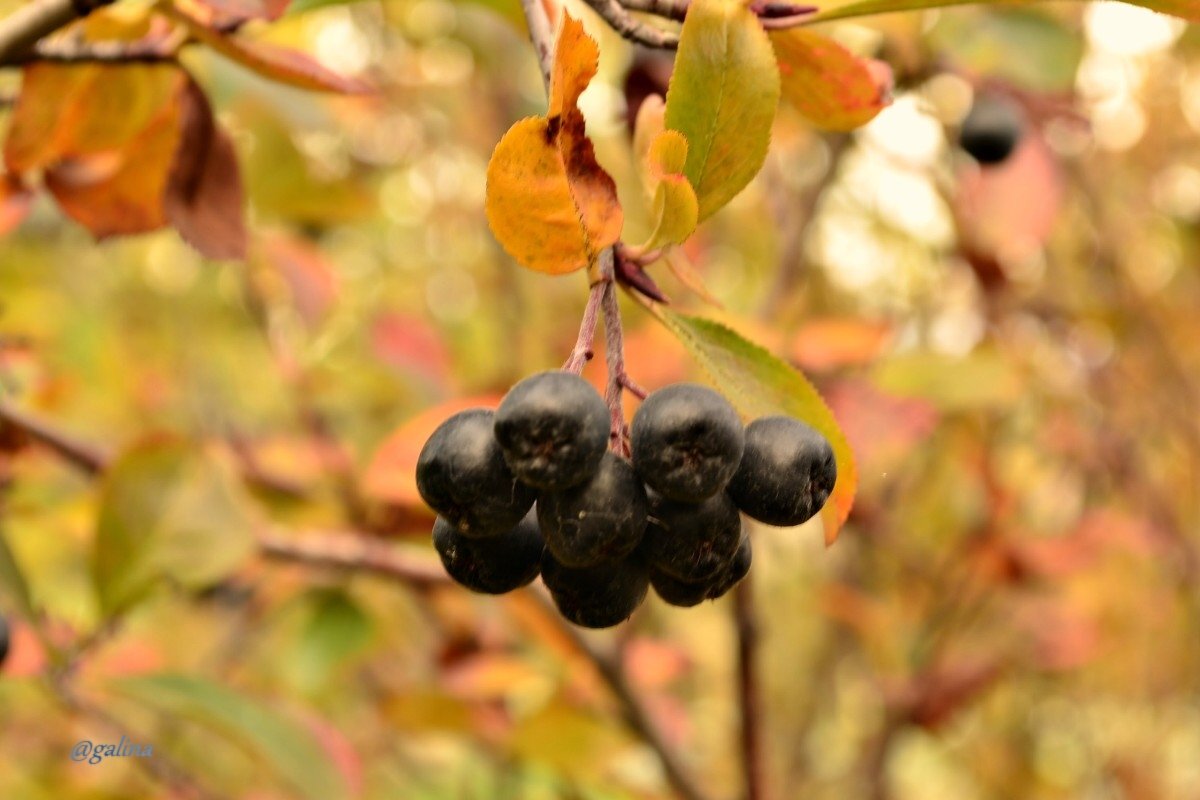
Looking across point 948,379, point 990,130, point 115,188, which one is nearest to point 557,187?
point 115,188

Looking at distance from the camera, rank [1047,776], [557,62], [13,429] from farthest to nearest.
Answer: [1047,776]
[13,429]
[557,62]

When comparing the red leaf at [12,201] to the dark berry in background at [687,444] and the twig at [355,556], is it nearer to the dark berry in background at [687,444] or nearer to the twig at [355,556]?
the twig at [355,556]

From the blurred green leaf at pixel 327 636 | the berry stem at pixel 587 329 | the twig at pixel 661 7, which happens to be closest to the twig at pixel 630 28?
the twig at pixel 661 7

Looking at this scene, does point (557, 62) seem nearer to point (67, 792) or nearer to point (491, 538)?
point (491, 538)

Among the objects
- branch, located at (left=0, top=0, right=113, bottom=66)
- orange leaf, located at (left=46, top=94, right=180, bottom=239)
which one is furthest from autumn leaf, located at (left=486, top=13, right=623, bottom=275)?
orange leaf, located at (left=46, top=94, right=180, bottom=239)

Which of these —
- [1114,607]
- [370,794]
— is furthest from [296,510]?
[1114,607]

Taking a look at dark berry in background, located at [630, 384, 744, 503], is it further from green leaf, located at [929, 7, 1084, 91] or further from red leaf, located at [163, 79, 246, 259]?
green leaf, located at [929, 7, 1084, 91]
